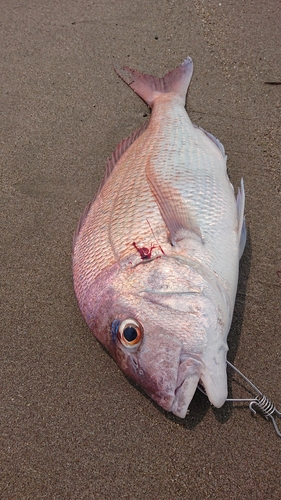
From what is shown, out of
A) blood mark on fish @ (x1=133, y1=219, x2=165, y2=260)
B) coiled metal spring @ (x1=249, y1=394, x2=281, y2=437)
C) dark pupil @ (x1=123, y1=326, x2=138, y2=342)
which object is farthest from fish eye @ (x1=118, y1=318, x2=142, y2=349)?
coiled metal spring @ (x1=249, y1=394, x2=281, y2=437)

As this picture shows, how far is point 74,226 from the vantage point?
3.19 m

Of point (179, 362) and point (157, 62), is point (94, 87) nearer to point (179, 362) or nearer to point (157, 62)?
point (157, 62)

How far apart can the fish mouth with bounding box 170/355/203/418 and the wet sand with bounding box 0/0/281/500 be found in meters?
0.34

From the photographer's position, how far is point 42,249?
3107 mm

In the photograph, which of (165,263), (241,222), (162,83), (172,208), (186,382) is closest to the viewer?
(186,382)

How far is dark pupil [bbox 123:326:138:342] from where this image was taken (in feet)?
7.20

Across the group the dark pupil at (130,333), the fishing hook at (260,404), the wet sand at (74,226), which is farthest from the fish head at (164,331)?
the wet sand at (74,226)

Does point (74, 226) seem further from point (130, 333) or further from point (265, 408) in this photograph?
point (265, 408)

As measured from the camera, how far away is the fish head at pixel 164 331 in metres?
2.12

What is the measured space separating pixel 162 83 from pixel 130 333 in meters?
2.37

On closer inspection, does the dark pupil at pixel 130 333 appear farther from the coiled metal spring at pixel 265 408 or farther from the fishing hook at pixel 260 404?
the coiled metal spring at pixel 265 408

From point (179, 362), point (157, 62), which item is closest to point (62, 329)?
point (179, 362)

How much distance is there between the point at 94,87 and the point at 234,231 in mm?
2087

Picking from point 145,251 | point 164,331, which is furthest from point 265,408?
point 145,251
